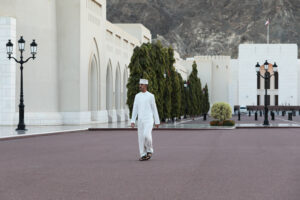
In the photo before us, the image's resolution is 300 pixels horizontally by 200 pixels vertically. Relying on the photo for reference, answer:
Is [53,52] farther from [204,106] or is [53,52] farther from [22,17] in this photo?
[204,106]

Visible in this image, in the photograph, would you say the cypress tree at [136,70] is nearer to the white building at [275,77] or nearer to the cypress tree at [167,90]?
the cypress tree at [167,90]

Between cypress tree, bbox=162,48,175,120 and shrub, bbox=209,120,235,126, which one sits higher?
cypress tree, bbox=162,48,175,120

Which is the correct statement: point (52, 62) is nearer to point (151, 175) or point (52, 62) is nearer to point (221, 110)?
point (221, 110)

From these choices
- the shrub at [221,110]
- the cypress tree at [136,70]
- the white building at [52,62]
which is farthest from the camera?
the cypress tree at [136,70]

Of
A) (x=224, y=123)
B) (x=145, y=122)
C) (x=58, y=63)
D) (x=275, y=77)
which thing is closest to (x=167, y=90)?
(x=224, y=123)

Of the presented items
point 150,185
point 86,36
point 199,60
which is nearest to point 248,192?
point 150,185

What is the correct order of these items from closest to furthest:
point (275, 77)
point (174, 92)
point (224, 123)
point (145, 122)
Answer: point (145, 122) → point (224, 123) → point (174, 92) → point (275, 77)

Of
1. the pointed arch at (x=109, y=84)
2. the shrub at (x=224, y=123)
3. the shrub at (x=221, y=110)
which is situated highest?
the pointed arch at (x=109, y=84)

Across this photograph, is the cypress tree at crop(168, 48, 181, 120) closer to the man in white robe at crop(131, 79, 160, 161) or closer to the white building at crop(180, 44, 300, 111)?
the man in white robe at crop(131, 79, 160, 161)

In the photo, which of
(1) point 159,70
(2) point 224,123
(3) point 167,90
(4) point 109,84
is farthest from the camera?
(4) point 109,84

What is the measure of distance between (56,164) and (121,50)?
39.5 metres

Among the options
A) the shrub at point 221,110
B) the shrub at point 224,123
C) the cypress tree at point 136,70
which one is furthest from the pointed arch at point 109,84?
the shrub at point 221,110

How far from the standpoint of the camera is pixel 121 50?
169 feet

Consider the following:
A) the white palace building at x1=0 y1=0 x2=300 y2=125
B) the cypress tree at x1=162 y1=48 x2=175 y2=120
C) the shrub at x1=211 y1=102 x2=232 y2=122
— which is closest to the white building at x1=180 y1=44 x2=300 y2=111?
the cypress tree at x1=162 y1=48 x2=175 y2=120
